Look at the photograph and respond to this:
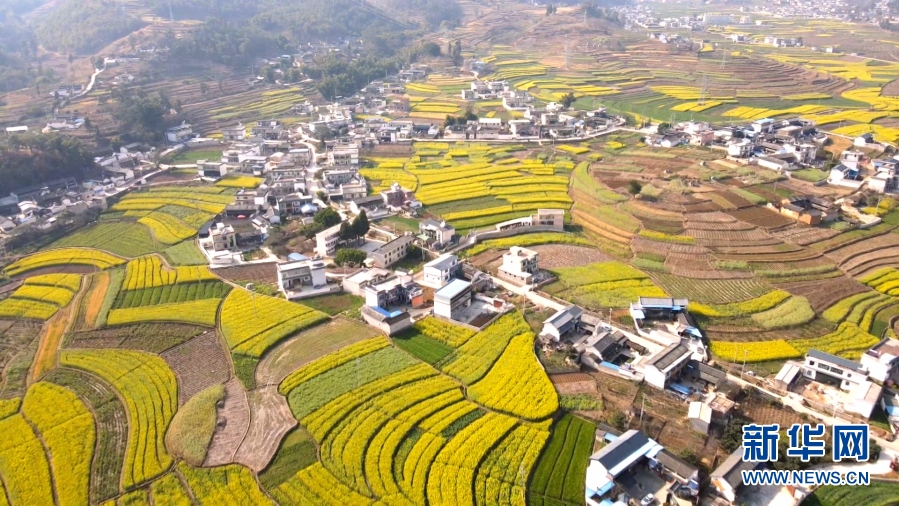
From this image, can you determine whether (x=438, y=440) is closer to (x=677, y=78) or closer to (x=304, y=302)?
(x=304, y=302)

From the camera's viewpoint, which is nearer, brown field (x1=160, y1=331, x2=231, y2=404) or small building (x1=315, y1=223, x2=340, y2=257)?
brown field (x1=160, y1=331, x2=231, y2=404)

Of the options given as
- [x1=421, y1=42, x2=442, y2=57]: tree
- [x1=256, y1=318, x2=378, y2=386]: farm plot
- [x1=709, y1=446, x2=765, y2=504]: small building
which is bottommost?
[x1=709, y1=446, x2=765, y2=504]: small building

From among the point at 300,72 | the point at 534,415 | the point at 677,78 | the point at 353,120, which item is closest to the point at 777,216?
the point at 534,415

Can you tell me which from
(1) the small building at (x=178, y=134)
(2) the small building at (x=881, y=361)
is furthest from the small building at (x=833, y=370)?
(1) the small building at (x=178, y=134)

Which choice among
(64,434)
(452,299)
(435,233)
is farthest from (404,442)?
(435,233)

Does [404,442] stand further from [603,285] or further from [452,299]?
[603,285]

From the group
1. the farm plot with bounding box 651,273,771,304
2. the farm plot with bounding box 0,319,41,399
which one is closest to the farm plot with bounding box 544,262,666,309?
the farm plot with bounding box 651,273,771,304

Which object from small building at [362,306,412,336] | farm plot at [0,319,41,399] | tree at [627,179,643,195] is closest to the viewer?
farm plot at [0,319,41,399]

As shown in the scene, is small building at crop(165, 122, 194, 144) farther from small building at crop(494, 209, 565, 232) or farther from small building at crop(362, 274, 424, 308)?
small building at crop(362, 274, 424, 308)
